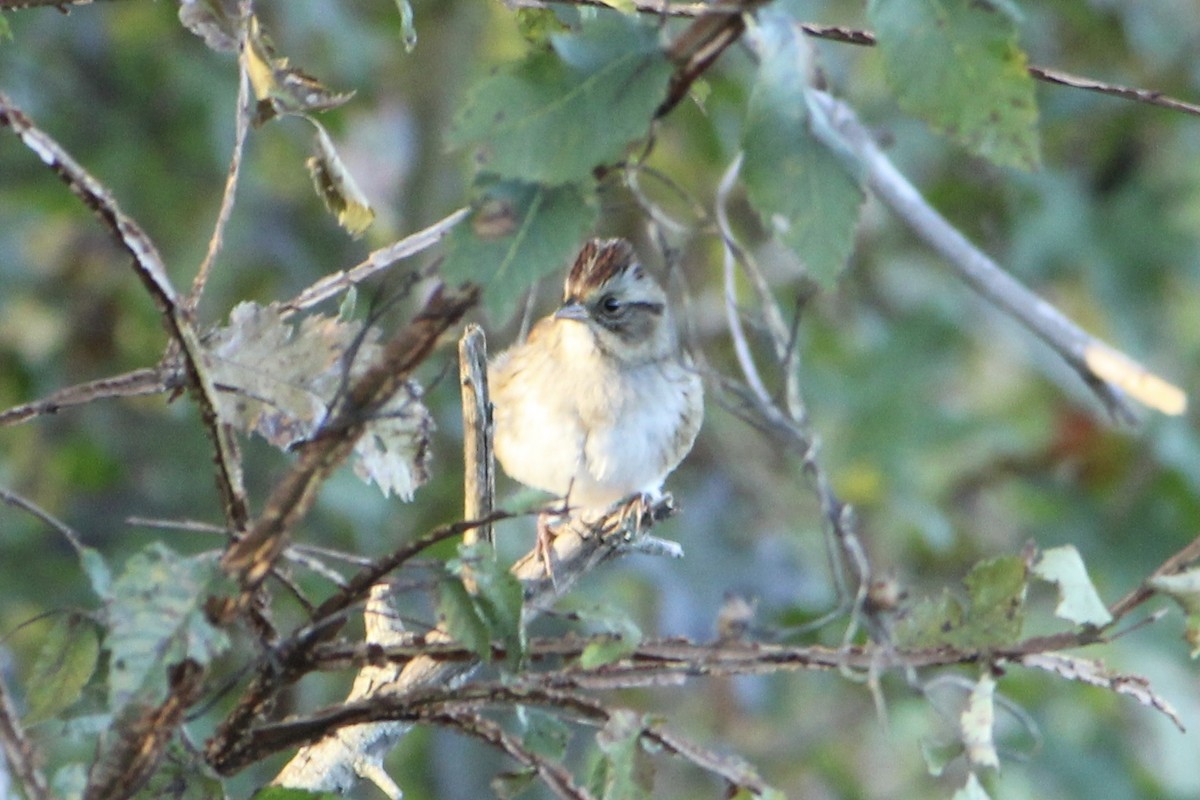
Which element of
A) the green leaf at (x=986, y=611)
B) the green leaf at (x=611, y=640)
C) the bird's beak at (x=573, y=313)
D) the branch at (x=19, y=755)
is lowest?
the bird's beak at (x=573, y=313)

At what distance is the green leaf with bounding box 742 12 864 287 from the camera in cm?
132

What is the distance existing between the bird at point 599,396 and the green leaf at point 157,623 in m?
2.31

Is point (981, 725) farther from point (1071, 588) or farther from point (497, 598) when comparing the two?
point (497, 598)

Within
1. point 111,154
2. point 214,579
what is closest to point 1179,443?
point 111,154

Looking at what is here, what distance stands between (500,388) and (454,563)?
8.19ft

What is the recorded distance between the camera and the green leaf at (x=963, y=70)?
1296mm

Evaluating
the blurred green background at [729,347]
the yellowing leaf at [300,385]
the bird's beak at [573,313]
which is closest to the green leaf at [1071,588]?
the yellowing leaf at [300,385]

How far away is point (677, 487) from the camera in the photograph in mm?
5781

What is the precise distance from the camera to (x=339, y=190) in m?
1.83

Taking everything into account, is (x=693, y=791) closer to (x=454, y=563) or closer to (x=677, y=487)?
(x=677, y=487)

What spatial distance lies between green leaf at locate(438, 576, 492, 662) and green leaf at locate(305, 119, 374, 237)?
486 mm

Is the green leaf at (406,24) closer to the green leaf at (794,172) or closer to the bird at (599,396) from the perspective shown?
the green leaf at (794,172)

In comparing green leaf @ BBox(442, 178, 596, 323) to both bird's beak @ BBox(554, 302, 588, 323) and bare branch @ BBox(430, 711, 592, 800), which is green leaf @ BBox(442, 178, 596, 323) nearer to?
bare branch @ BBox(430, 711, 592, 800)

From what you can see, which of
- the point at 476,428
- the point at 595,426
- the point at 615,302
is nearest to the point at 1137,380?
the point at 476,428
